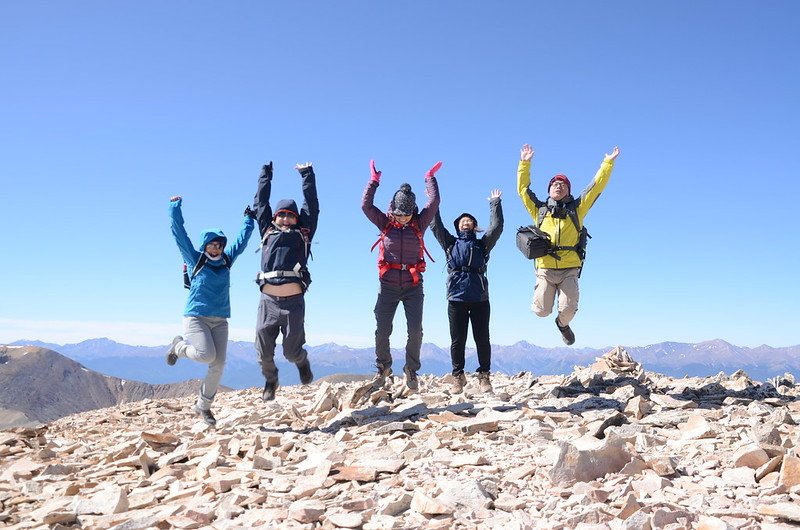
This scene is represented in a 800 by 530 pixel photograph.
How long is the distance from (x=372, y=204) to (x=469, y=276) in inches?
87.7

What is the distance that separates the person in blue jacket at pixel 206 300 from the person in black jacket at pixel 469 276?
12.4ft

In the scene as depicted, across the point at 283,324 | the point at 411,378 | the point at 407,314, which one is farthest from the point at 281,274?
the point at 411,378

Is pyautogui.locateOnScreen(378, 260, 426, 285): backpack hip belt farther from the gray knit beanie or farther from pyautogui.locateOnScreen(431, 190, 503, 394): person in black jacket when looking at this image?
the gray knit beanie

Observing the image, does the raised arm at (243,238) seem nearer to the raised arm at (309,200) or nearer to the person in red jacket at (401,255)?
the raised arm at (309,200)


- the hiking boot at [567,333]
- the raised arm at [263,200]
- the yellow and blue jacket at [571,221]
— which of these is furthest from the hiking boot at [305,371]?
the yellow and blue jacket at [571,221]

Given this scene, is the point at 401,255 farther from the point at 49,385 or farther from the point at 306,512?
the point at 49,385

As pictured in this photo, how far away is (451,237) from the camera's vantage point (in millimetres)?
10484

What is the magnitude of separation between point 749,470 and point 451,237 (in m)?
6.30

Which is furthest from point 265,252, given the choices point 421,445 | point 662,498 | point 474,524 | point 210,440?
point 662,498

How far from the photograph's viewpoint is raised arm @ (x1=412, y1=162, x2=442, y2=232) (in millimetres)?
10250

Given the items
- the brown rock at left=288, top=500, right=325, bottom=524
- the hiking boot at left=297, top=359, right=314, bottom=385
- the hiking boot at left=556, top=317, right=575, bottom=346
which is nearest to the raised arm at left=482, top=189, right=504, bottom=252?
the hiking boot at left=556, top=317, right=575, bottom=346

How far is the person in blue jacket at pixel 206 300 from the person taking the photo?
8828 millimetres

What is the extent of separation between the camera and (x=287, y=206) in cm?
945

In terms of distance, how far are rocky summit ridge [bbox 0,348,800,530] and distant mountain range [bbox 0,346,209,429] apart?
455ft
